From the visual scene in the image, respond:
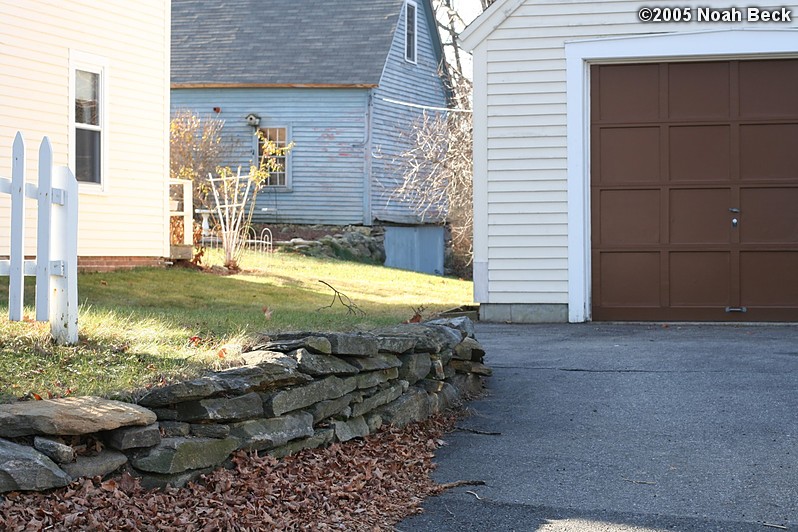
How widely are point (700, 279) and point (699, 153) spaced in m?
1.40

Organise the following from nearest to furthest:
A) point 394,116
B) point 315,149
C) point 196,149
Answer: point 196,149, point 315,149, point 394,116

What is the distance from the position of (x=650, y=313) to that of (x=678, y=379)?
4.06m

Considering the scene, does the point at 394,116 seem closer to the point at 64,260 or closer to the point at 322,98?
the point at 322,98

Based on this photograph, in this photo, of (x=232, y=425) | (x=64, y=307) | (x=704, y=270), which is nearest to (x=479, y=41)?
(x=704, y=270)

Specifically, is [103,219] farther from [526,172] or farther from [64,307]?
[64,307]

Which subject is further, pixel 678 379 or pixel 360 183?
pixel 360 183

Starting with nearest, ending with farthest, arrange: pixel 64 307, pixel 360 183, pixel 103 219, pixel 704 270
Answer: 1. pixel 64 307
2. pixel 704 270
3. pixel 103 219
4. pixel 360 183

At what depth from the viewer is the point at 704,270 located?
1175cm

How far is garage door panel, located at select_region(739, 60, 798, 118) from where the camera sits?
11.6 m

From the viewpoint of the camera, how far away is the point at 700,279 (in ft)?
38.6

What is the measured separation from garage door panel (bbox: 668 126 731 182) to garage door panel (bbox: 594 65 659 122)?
0.38m

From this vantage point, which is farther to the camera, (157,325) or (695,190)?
(695,190)

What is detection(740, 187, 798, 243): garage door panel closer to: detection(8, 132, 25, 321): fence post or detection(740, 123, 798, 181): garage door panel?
detection(740, 123, 798, 181): garage door panel

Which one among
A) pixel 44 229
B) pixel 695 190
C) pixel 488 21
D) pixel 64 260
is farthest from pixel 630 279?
pixel 44 229
